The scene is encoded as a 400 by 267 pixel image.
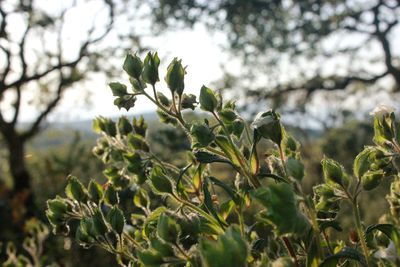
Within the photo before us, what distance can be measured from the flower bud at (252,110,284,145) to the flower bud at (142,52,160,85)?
5.9 inches

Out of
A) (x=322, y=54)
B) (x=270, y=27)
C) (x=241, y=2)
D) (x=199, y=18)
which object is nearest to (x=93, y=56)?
(x=199, y=18)

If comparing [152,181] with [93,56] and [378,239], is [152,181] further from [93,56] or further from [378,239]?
[93,56]

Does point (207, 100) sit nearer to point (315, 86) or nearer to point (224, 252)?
point (224, 252)

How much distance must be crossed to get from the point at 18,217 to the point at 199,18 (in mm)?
4180

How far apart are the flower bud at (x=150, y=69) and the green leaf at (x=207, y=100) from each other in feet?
0.20

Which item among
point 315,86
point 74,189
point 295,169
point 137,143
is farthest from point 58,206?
point 315,86

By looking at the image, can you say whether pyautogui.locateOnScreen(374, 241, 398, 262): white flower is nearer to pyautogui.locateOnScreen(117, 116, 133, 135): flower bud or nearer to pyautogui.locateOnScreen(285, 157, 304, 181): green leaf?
pyautogui.locateOnScreen(285, 157, 304, 181): green leaf

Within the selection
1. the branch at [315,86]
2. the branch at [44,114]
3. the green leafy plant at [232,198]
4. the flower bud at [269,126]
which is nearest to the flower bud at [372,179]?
the green leafy plant at [232,198]

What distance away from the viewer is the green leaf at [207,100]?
2.20ft

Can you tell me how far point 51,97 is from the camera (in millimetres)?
9734

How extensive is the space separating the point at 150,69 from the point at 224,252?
312mm

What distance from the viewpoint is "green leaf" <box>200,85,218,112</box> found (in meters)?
0.67

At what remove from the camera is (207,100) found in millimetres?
670

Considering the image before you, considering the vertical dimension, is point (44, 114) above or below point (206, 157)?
below
